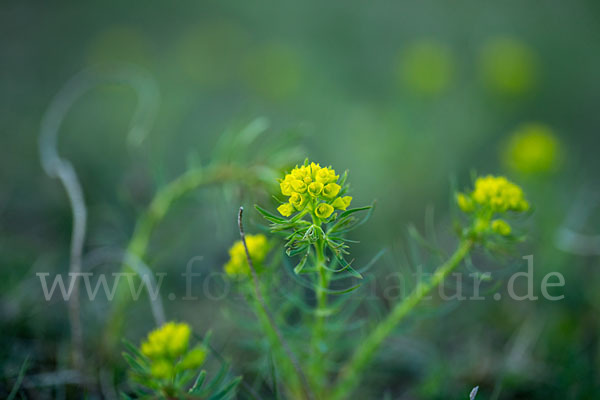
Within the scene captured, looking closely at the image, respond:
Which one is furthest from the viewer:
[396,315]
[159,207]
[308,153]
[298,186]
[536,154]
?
[308,153]

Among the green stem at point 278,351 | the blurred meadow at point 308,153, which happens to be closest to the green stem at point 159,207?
the blurred meadow at point 308,153

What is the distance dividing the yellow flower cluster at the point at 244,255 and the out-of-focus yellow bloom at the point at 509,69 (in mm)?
2362

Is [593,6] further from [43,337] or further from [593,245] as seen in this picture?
[43,337]

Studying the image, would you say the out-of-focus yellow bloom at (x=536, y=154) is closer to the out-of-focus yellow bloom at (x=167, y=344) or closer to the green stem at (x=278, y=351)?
the green stem at (x=278, y=351)

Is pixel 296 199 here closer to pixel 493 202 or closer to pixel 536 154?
pixel 493 202

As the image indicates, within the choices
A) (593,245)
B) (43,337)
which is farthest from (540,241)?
(43,337)

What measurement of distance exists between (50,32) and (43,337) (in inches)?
113

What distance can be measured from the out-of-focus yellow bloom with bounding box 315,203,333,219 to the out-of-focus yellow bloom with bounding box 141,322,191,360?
1.27 ft

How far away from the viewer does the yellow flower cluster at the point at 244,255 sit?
1101 millimetres

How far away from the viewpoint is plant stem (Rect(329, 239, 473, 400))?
1.06 meters

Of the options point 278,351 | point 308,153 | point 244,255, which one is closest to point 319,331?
point 278,351

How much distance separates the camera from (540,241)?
193 centimetres

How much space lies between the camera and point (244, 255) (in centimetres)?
110

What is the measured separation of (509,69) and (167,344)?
273 cm
